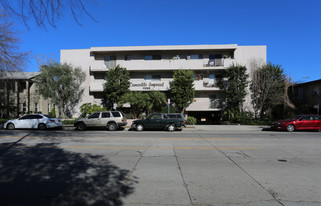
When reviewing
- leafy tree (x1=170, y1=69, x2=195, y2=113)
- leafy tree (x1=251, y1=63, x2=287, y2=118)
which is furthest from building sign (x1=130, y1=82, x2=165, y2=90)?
leafy tree (x1=251, y1=63, x2=287, y2=118)

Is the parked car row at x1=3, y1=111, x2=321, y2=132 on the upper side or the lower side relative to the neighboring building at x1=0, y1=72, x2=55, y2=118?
lower

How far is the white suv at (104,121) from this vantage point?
53.4 ft

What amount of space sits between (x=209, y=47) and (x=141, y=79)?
31.4 feet

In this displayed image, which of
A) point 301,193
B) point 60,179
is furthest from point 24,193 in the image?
point 301,193

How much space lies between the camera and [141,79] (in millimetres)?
25516

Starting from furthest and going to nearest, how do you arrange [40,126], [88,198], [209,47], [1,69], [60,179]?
[209,47], [40,126], [1,69], [60,179], [88,198]

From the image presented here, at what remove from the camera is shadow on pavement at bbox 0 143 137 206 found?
3613 millimetres

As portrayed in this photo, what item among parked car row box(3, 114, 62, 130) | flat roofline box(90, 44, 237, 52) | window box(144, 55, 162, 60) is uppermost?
flat roofline box(90, 44, 237, 52)

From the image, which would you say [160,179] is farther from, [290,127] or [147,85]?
[147,85]

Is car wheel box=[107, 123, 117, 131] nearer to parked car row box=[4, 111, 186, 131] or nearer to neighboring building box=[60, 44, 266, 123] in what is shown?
parked car row box=[4, 111, 186, 131]

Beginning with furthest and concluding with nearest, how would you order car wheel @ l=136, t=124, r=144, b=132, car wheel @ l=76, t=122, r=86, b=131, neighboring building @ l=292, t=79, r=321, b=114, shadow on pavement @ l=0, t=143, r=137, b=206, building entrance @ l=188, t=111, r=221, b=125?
1. building entrance @ l=188, t=111, r=221, b=125
2. neighboring building @ l=292, t=79, r=321, b=114
3. car wheel @ l=76, t=122, r=86, b=131
4. car wheel @ l=136, t=124, r=144, b=132
5. shadow on pavement @ l=0, t=143, r=137, b=206

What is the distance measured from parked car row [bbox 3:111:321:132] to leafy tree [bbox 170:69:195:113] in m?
6.02

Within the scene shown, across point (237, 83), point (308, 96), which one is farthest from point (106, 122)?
point (308, 96)

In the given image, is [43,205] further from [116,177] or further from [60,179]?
[116,177]
